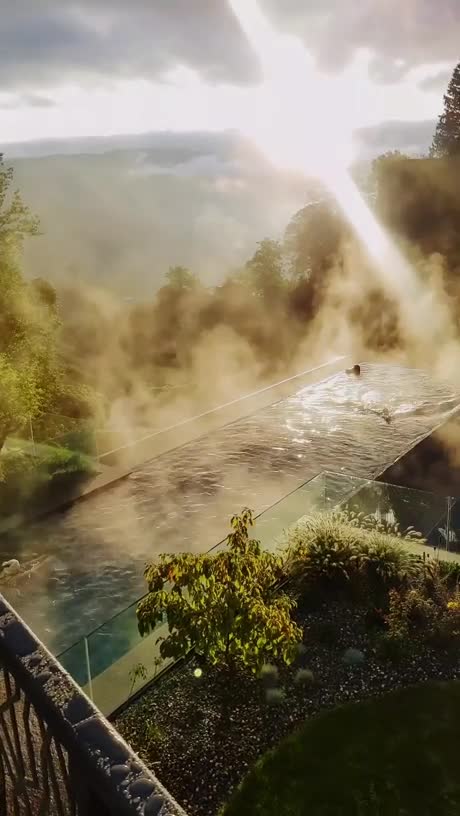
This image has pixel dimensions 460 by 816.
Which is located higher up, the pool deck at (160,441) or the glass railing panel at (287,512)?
the glass railing panel at (287,512)

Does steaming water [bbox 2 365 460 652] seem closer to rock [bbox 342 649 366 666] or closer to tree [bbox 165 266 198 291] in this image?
rock [bbox 342 649 366 666]

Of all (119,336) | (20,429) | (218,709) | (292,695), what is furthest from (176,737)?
(119,336)

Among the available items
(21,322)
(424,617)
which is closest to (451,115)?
(21,322)

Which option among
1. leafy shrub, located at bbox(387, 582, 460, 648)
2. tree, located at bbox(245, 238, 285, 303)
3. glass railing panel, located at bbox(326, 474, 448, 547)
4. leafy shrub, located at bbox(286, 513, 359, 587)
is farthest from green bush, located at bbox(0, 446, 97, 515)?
tree, located at bbox(245, 238, 285, 303)

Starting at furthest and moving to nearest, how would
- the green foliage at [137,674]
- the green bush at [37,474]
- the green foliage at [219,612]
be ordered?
the green bush at [37,474] → the green foliage at [137,674] → the green foliage at [219,612]

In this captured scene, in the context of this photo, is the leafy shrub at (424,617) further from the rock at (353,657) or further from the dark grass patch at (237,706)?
the rock at (353,657)

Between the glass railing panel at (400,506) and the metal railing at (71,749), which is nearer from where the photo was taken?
the metal railing at (71,749)

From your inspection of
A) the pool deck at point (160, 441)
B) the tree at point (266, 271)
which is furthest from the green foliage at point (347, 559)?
the tree at point (266, 271)

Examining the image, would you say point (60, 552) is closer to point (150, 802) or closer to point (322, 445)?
point (322, 445)
